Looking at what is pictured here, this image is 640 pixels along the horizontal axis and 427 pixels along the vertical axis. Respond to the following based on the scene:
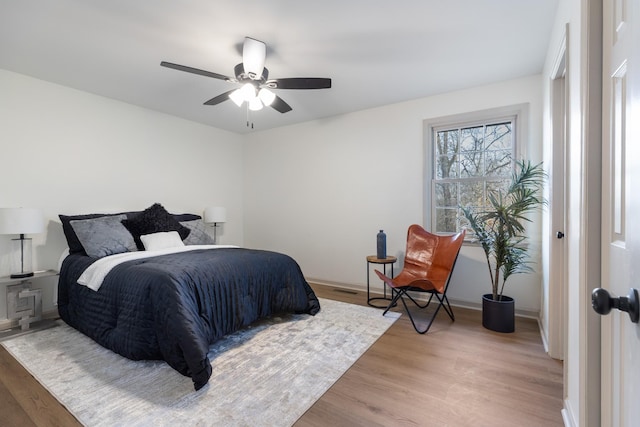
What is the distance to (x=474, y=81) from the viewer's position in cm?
309

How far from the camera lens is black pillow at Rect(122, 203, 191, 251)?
10.9 feet

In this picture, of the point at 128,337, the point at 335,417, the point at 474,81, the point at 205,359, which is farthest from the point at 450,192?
the point at 128,337

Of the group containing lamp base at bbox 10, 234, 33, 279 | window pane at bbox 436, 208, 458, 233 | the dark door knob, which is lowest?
lamp base at bbox 10, 234, 33, 279

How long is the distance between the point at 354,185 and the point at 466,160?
56.7 inches

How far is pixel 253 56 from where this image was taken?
2311mm

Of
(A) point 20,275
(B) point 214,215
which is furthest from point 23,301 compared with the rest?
(B) point 214,215

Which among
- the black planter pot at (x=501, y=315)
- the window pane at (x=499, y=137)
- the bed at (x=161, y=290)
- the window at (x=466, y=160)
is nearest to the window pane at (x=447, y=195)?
the window at (x=466, y=160)

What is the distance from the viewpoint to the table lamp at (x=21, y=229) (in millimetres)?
2525

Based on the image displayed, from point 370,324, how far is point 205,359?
62.2 inches

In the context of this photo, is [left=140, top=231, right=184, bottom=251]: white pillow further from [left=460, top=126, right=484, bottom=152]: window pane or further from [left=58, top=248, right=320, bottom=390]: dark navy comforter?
[left=460, top=126, right=484, bottom=152]: window pane

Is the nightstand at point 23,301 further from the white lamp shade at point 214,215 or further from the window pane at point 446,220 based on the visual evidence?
the window pane at point 446,220

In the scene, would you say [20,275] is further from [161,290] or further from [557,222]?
[557,222]

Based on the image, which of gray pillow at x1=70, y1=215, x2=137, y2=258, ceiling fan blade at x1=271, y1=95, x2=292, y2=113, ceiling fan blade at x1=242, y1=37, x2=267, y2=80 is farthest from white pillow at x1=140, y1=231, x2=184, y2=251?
ceiling fan blade at x1=242, y1=37, x2=267, y2=80

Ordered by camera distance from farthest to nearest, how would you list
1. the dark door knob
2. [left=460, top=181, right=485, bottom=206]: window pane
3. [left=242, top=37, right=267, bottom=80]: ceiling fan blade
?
1. [left=460, top=181, right=485, bottom=206]: window pane
2. [left=242, top=37, right=267, bottom=80]: ceiling fan blade
3. the dark door knob
